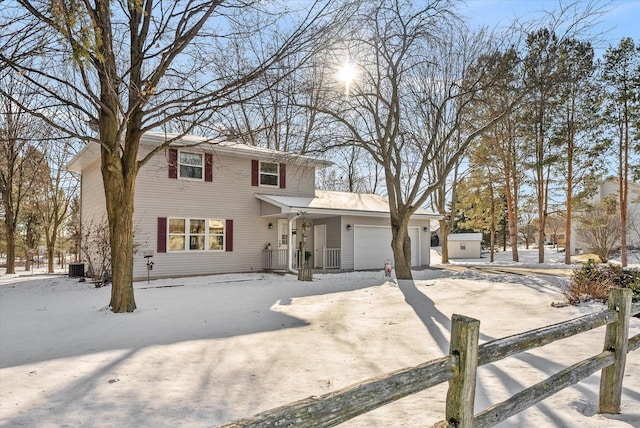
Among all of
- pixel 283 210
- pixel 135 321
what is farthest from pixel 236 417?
pixel 283 210

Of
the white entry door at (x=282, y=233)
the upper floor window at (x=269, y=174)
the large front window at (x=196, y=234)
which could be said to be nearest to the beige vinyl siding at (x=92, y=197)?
the large front window at (x=196, y=234)

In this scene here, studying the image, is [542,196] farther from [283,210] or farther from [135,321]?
[135,321]

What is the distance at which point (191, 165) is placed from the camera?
49.3 feet

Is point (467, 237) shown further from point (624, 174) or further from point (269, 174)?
point (269, 174)

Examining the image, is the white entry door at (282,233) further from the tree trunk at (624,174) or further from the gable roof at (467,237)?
the gable roof at (467,237)

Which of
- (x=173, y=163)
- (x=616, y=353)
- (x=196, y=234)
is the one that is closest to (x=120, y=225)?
(x=173, y=163)

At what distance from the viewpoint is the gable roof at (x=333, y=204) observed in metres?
15.2

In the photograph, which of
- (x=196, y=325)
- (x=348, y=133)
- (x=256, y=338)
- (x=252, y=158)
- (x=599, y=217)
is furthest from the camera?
(x=599, y=217)

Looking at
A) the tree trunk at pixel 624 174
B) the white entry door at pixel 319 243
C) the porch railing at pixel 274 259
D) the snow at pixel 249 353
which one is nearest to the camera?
the snow at pixel 249 353

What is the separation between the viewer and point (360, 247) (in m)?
17.8

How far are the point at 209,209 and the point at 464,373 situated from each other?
13.9 metres

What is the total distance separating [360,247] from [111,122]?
1167 centimetres

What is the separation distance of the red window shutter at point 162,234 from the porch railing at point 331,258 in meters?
6.12

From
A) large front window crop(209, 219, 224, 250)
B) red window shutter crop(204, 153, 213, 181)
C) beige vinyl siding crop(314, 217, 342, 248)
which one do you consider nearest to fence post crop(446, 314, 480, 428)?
large front window crop(209, 219, 224, 250)
